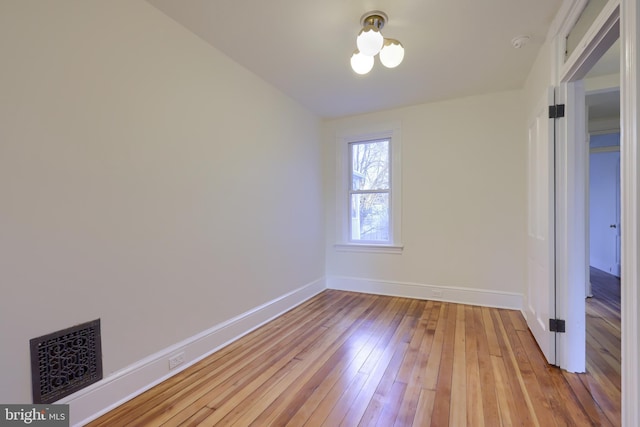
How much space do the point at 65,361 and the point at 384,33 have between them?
117 inches

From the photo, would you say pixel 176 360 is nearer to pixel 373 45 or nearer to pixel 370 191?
pixel 373 45

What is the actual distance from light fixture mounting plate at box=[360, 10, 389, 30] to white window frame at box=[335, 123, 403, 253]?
196 centimetres

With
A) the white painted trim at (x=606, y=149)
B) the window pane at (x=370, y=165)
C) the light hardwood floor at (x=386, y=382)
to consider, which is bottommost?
the light hardwood floor at (x=386, y=382)

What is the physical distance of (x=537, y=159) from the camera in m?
2.60

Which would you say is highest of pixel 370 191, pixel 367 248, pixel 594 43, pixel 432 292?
pixel 594 43

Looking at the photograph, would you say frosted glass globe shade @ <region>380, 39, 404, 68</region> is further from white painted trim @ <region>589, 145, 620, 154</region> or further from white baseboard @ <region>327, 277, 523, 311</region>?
white painted trim @ <region>589, 145, 620, 154</region>

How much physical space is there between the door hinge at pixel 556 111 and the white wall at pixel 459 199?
1317 millimetres

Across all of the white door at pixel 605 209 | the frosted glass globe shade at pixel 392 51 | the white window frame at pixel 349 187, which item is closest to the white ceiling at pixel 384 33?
the frosted glass globe shade at pixel 392 51

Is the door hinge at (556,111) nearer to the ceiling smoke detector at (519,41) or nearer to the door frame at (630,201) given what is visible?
the ceiling smoke detector at (519,41)

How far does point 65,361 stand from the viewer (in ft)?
5.18

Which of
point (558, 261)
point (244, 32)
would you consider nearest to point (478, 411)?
point (558, 261)

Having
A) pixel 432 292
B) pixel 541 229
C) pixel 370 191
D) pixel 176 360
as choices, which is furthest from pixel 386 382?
pixel 370 191

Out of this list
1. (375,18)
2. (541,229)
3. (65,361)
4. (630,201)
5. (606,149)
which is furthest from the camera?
(606,149)

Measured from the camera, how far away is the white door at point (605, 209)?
5.16 meters
